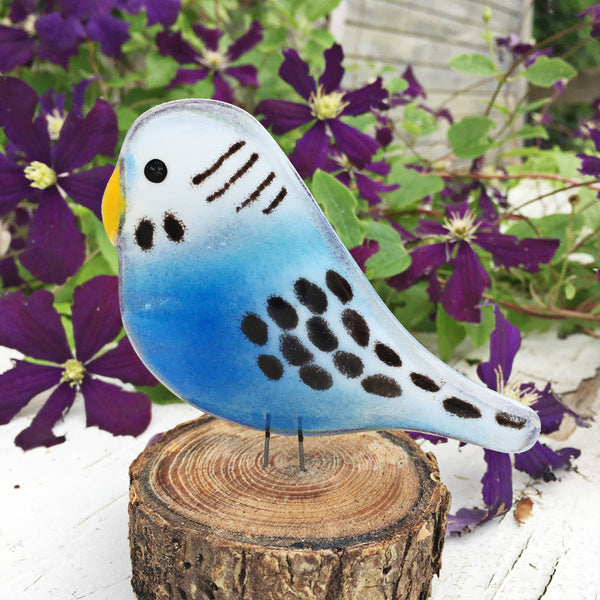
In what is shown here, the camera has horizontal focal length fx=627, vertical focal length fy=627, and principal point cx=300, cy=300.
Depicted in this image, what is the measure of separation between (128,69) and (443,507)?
1.52m

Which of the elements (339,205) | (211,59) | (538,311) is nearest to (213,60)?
(211,59)

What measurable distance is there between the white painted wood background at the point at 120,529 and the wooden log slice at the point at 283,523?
2.9 inches

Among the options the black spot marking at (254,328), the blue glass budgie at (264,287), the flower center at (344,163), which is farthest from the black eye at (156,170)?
the flower center at (344,163)

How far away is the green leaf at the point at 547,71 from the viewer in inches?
43.7

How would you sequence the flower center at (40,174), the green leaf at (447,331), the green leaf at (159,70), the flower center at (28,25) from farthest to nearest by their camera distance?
the green leaf at (159,70) < the flower center at (28,25) < the green leaf at (447,331) < the flower center at (40,174)

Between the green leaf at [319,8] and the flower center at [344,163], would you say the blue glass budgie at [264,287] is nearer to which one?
the flower center at [344,163]

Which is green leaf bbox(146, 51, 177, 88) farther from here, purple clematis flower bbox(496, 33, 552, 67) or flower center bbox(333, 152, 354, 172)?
purple clematis flower bbox(496, 33, 552, 67)

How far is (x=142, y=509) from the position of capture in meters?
0.62

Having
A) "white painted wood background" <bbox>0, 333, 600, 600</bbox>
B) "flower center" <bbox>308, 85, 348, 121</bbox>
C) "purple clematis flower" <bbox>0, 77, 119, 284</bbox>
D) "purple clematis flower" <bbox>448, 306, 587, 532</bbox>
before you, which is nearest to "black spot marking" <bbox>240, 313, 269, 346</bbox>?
"white painted wood background" <bbox>0, 333, 600, 600</bbox>

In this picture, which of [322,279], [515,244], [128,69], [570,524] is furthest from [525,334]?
[128,69]

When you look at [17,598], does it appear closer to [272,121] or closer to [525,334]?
[272,121]

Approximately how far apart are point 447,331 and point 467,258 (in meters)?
0.21

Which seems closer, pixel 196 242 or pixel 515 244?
pixel 196 242

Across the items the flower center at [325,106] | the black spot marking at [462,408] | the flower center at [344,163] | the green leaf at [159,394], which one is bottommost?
the green leaf at [159,394]
